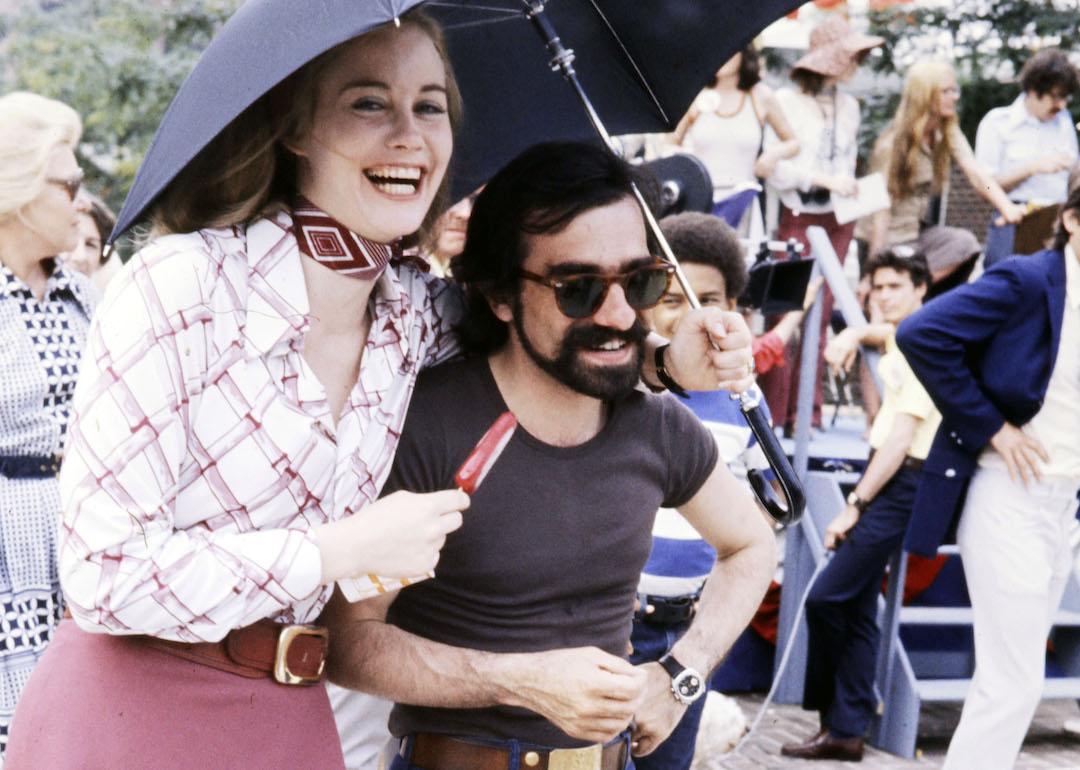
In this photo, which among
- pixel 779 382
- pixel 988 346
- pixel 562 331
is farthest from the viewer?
pixel 779 382

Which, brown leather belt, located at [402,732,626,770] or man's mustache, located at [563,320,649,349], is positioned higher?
man's mustache, located at [563,320,649,349]

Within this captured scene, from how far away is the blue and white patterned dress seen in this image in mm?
3861

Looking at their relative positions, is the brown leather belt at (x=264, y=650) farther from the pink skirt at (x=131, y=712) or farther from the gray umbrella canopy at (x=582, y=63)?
the gray umbrella canopy at (x=582, y=63)

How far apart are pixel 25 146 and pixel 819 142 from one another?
558 centimetres

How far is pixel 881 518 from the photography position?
19.8 feet

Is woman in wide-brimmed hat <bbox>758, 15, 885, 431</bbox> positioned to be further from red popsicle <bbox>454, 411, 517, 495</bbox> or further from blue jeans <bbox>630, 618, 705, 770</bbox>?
red popsicle <bbox>454, 411, 517, 495</bbox>

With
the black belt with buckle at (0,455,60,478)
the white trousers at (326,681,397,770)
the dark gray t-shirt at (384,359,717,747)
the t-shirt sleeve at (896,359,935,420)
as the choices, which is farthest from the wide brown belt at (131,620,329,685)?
the t-shirt sleeve at (896,359,935,420)

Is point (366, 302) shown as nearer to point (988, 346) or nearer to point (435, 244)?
point (435, 244)

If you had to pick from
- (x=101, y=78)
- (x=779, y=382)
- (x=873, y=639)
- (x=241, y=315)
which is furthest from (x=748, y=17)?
(x=101, y=78)

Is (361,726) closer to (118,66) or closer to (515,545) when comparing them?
(515,545)

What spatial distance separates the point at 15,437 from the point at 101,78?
960 centimetres

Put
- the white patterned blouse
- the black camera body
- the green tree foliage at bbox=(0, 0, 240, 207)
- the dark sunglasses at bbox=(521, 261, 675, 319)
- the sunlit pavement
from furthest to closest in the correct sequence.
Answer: the green tree foliage at bbox=(0, 0, 240, 207), the black camera body, the sunlit pavement, the dark sunglasses at bbox=(521, 261, 675, 319), the white patterned blouse

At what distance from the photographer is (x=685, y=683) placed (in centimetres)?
258

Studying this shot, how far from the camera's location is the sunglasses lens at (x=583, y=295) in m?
2.38
